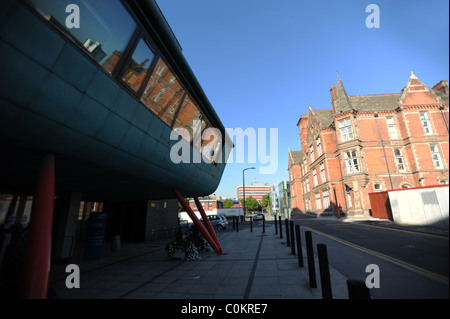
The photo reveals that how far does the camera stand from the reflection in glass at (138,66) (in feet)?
17.3

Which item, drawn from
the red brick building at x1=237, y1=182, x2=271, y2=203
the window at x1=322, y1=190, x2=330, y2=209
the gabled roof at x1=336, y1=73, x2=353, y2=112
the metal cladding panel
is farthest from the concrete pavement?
the red brick building at x1=237, y1=182, x2=271, y2=203

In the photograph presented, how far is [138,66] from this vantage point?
561 cm

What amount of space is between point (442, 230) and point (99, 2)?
6.44 m

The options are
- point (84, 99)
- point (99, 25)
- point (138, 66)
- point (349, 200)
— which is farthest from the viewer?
point (349, 200)

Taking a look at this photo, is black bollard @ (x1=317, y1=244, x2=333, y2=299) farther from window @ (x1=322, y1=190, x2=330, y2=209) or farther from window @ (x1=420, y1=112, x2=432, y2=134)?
window @ (x1=322, y1=190, x2=330, y2=209)

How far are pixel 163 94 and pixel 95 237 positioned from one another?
773cm

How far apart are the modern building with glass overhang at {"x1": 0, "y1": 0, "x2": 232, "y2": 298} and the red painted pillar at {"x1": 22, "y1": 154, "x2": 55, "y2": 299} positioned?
0.6 inches

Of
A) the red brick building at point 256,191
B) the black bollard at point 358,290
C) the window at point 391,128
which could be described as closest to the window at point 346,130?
the window at point 391,128

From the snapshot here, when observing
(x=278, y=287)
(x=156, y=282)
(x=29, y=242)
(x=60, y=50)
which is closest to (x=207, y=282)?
(x=156, y=282)

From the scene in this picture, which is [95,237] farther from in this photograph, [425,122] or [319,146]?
[319,146]

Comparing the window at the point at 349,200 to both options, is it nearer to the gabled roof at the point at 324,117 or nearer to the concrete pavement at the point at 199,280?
the gabled roof at the point at 324,117

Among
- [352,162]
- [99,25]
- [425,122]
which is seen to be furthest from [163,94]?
[352,162]

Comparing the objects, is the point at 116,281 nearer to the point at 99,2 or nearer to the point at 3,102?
the point at 3,102

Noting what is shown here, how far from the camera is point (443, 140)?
180 centimetres
